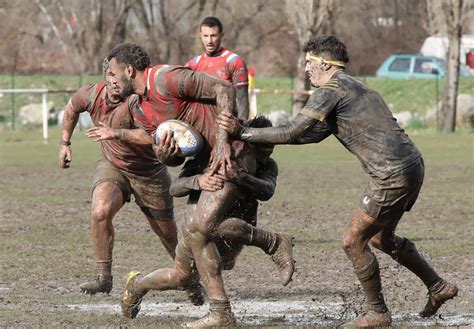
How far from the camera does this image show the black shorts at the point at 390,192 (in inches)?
295

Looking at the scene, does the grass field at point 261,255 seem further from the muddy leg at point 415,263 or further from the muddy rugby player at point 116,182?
the muddy rugby player at point 116,182

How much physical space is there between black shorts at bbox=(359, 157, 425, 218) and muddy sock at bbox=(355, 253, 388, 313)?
1.09 feet

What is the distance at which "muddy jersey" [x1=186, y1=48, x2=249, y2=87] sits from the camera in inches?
453

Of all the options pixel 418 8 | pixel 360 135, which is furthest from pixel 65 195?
pixel 418 8

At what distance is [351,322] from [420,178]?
3.51 feet

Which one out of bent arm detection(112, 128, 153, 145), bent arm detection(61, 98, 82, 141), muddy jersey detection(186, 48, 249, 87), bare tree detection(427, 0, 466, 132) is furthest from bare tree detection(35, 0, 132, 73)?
bent arm detection(112, 128, 153, 145)

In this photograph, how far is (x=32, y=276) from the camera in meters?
10.3

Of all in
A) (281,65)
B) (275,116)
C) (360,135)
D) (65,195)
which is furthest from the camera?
(281,65)

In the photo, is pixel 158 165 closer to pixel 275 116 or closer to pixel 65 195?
pixel 65 195

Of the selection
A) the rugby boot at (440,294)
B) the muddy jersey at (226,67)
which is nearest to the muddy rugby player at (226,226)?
the rugby boot at (440,294)

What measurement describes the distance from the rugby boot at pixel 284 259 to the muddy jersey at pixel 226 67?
378cm

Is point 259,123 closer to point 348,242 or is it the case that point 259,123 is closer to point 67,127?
point 348,242

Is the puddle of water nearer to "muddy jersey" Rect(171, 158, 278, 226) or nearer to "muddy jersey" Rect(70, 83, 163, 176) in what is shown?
"muddy jersey" Rect(171, 158, 278, 226)

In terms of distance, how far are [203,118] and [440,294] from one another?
2.05 meters
